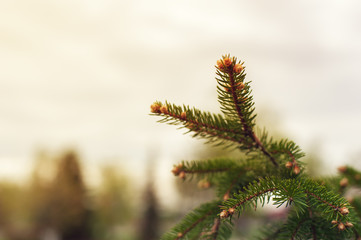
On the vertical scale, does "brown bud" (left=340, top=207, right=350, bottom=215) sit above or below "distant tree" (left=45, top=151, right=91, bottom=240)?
above

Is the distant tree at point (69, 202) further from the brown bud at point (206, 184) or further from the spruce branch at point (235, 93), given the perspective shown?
the spruce branch at point (235, 93)

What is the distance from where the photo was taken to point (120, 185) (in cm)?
2483

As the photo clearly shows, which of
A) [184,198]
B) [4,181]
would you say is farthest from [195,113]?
[4,181]

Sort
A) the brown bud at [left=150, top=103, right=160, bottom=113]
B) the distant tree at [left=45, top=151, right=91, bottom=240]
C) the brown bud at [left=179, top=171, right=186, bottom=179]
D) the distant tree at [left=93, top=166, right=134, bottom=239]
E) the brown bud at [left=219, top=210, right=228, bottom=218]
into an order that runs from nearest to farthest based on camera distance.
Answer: the brown bud at [left=219, top=210, right=228, bottom=218] → the brown bud at [left=150, top=103, right=160, bottom=113] → the brown bud at [left=179, top=171, right=186, bottom=179] → the distant tree at [left=45, top=151, right=91, bottom=240] → the distant tree at [left=93, top=166, right=134, bottom=239]

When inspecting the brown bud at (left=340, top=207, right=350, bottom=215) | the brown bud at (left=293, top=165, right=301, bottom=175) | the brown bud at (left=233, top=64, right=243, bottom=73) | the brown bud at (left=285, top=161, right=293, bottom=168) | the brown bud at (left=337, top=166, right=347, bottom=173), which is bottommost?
the brown bud at (left=340, top=207, right=350, bottom=215)

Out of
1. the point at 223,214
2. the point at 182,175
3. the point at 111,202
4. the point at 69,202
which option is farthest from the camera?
the point at 111,202

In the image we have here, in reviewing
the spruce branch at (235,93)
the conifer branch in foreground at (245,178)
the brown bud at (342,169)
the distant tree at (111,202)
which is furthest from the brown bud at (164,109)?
the distant tree at (111,202)

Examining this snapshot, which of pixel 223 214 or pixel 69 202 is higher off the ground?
pixel 223 214

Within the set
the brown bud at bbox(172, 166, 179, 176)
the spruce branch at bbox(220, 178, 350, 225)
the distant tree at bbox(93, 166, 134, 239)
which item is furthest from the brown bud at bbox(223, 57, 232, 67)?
the distant tree at bbox(93, 166, 134, 239)

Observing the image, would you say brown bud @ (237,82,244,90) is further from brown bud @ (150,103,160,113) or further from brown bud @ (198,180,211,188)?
brown bud @ (198,180,211,188)

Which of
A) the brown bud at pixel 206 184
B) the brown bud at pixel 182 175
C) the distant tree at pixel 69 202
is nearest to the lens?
the brown bud at pixel 182 175

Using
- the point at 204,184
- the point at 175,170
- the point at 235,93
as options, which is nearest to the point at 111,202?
the point at 204,184

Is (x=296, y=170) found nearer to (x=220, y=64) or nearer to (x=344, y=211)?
(x=344, y=211)

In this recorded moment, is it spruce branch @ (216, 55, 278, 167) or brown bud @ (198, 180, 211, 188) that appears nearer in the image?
spruce branch @ (216, 55, 278, 167)
